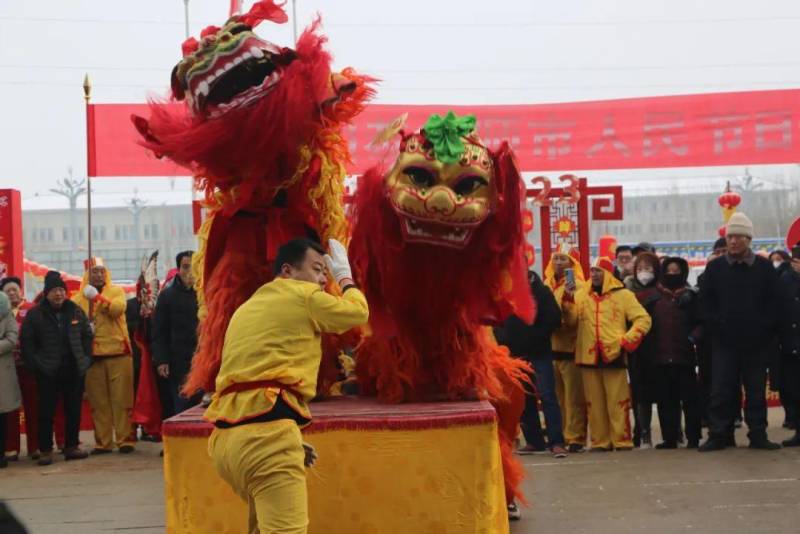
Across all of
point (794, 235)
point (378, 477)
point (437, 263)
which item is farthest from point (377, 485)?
point (794, 235)

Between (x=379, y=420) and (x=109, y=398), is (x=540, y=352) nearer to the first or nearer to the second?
(x=109, y=398)

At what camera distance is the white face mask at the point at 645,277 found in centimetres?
791

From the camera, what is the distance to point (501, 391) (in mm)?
4992

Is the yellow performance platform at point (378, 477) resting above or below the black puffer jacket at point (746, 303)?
below

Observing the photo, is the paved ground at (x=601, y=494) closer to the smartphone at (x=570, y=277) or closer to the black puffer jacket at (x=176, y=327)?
the black puffer jacket at (x=176, y=327)

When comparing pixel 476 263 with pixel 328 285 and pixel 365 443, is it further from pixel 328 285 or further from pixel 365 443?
pixel 365 443

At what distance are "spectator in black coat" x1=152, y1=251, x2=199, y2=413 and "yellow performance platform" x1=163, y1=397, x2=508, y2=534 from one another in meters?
3.52

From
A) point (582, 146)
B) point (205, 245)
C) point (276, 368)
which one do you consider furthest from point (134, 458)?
point (582, 146)

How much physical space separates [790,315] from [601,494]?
2.07 metres

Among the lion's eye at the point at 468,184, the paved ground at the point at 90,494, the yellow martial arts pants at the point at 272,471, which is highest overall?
the lion's eye at the point at 468,184

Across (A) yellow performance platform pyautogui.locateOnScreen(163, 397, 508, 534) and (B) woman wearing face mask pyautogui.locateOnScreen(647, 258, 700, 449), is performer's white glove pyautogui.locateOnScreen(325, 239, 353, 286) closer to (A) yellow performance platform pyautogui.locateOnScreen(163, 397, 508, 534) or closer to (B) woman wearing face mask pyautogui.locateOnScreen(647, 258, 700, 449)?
(A) yellow performance platform pyautogui.locateOnScreen(163, 397, 508, 534)

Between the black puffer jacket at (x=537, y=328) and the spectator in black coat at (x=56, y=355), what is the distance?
309 centimetres

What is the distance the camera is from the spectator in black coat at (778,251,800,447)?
7273mm

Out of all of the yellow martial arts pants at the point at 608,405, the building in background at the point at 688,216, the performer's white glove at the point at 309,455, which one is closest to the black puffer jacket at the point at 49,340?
the yellow martial arts pants at the point at 608,405
